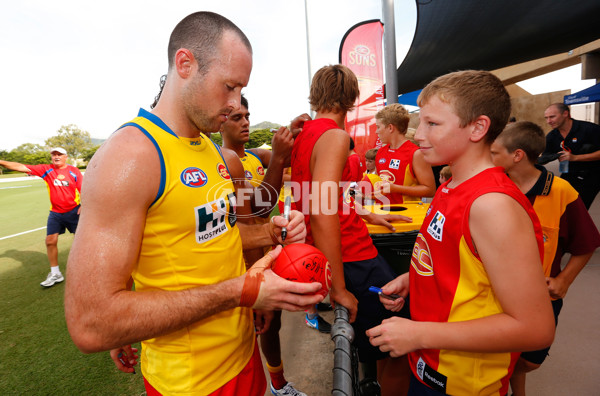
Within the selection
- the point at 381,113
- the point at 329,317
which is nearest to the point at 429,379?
the point at 329,317

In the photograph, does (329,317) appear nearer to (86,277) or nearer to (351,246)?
(351,246)

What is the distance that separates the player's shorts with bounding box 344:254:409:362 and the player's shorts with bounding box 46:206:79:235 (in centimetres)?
596

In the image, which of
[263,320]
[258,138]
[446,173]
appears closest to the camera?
[263,320]

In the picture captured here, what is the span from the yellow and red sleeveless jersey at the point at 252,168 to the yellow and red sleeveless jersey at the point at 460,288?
2.34 meters

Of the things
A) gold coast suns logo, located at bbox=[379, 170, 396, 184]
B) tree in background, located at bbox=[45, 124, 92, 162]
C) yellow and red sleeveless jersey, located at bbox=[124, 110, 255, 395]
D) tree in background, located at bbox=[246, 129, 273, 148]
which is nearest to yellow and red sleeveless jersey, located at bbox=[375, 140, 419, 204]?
gold coast suns logo, located at bbox=[379, 170, 396, 184]

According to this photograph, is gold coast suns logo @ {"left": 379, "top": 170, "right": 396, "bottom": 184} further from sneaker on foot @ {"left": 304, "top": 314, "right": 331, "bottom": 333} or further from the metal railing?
the metal railing

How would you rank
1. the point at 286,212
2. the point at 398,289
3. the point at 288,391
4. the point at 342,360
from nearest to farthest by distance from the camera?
the point at 342,360 → the point at 286,212 → the point at 398,289 → the point at 288,391

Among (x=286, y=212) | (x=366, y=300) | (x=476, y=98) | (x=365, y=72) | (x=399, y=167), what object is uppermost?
(x=365, y=72)

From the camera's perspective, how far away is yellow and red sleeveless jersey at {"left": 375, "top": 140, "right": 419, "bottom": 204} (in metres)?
4.05

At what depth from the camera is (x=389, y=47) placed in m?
5.91

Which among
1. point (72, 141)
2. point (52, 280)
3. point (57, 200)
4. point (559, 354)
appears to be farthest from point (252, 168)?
point (72, 141)

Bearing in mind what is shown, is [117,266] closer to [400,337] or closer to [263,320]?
[400,337]

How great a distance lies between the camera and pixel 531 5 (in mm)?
7715

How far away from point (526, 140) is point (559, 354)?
2.41 metres
